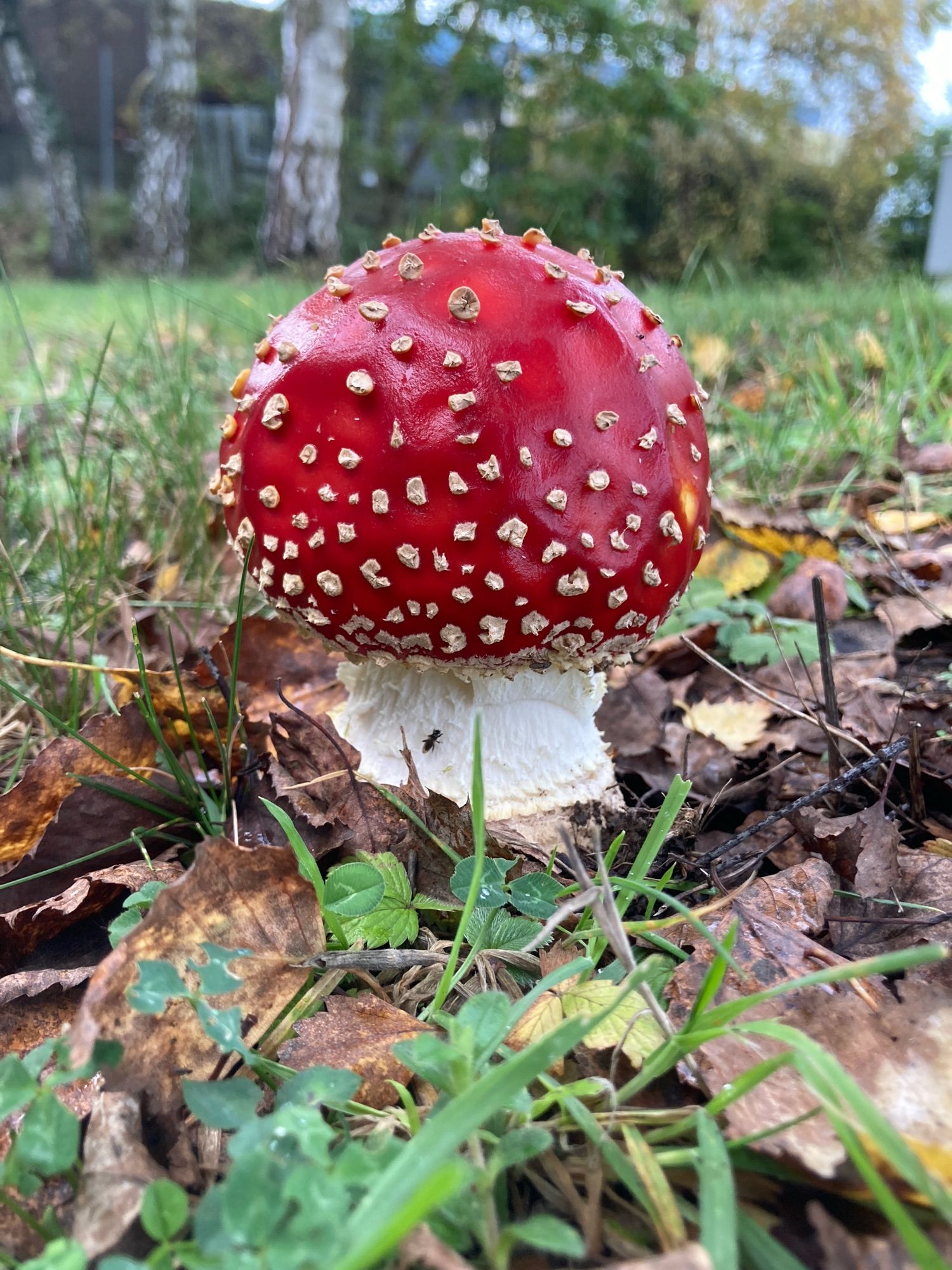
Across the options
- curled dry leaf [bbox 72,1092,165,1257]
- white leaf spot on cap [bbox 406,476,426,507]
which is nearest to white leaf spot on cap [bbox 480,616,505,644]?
white leaf spot on cap [bbox 406,476,426,507]

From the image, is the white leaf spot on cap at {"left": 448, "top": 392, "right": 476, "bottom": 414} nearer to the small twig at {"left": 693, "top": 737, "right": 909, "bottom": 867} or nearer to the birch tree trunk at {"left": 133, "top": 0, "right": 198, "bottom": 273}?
the small twig at {"left": 693, "top": 737, "right": 909, "bottom": 867}

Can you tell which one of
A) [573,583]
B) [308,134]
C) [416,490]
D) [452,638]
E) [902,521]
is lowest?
[902,521]

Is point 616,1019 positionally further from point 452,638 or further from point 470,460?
point 470,460

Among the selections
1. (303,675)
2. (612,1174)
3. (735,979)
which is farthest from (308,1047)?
(303,675)

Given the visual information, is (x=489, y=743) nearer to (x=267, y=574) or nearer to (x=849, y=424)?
(x=267, y=574)

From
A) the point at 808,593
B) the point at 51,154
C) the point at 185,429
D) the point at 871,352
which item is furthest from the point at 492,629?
the point at 51,154

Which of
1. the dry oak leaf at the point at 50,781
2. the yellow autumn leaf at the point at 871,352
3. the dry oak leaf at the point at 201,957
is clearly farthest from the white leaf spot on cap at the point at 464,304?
the yellow autumn leaf at the point at 871,352
